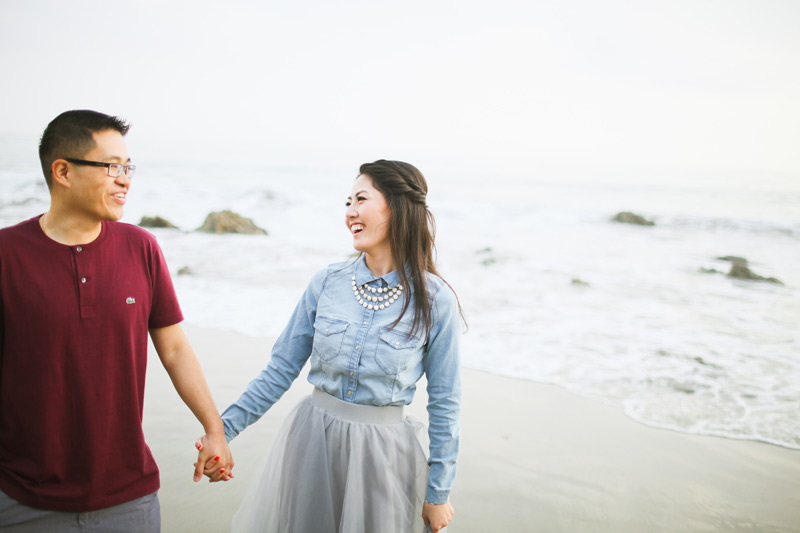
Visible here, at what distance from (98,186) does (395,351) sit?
46.5 inches

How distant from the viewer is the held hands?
2266 millimetres

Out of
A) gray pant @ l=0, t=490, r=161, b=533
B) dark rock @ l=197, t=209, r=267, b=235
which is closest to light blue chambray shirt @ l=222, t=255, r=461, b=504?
gray pant @ l=0, t=490, r=161, b=533

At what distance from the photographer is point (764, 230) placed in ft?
69.1

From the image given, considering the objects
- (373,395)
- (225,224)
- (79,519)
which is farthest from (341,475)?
(225,224)

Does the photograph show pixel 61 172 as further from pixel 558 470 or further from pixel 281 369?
pixel 558 470

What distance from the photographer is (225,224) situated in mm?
14789

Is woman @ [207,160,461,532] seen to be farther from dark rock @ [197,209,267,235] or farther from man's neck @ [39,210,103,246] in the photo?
dark rock @ [197,209,267,235]

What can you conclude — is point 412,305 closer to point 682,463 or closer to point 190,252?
point 682,463

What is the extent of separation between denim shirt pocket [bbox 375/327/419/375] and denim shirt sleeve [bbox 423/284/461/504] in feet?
0.31

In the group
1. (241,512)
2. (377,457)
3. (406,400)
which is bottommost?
(241,512)

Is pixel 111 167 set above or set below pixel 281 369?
above

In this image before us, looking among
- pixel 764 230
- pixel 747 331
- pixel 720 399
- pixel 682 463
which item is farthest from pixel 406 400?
pixel 764 230

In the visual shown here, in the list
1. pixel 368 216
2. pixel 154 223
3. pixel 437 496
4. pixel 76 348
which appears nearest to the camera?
pixel 76 348

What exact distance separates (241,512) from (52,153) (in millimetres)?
1552
